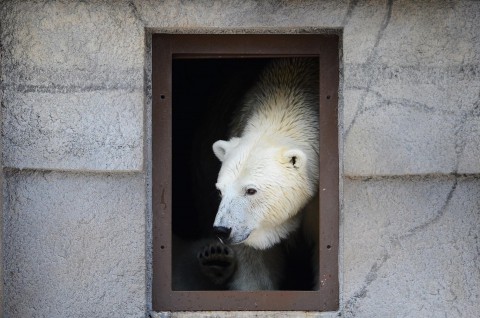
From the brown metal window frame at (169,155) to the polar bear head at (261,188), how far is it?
28cm

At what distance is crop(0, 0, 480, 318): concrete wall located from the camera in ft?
14.4

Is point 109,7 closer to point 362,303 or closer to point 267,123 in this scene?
point 267,123

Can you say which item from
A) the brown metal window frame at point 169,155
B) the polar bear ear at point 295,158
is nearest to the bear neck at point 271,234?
the polar bear ear at point 295,158

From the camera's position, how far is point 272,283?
5398 millimetres

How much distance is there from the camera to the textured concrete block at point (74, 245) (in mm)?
4414

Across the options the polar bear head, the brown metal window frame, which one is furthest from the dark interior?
the brown metal window frame

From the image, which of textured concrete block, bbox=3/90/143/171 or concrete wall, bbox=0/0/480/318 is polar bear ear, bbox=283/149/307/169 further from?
textured concrete block, bbox=3/90/143/171

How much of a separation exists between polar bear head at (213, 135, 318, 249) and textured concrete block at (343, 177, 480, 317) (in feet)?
1.83

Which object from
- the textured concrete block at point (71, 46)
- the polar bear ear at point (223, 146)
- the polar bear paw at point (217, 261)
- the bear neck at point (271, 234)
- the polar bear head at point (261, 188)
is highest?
the textured concrete block at point (71, 46)

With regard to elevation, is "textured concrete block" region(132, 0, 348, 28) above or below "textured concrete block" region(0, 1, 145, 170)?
above

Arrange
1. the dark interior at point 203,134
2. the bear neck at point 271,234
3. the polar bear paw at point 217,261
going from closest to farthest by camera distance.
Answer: the bear neck at point 271,234 → the polar bear paw at point 217,261 → the dark interior at point 203,134

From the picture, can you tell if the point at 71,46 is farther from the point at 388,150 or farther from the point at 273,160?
the point at 388,150

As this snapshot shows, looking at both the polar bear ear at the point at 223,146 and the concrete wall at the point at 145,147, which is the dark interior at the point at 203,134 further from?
the concrete wall at the point at 145,147

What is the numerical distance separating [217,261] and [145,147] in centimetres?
114
